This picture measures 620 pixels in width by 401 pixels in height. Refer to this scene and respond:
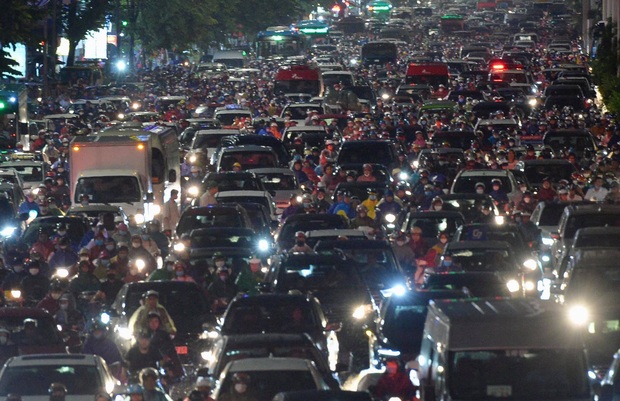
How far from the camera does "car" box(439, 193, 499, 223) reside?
110 ft

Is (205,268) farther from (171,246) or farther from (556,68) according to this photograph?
(556,68)

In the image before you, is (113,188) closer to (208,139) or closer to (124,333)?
(208,139)

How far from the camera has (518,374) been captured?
16719 mm

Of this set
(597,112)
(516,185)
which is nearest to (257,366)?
(516,185)

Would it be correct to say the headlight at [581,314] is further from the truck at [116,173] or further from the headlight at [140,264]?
the truck at [116,173]

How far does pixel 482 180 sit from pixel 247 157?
23.6ft

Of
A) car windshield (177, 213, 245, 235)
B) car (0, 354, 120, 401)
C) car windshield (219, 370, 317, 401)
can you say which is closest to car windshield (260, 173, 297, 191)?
car windshield (177, 213, 245, 235)

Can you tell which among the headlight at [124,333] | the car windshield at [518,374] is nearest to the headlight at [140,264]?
the headlight at [124,333]

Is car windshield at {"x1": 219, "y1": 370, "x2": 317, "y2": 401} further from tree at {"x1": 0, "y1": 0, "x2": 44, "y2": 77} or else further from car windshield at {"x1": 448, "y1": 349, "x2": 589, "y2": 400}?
tree at {"x1": 0, "y1": 0, "x2": 44, "y2": 77}

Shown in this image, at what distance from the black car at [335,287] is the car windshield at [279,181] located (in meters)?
13.5

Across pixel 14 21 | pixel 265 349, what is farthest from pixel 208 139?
pixel 265 349

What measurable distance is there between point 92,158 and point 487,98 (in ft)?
95.8

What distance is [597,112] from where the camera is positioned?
5931 cm

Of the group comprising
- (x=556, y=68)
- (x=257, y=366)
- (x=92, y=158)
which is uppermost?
(x=257, y=366)
